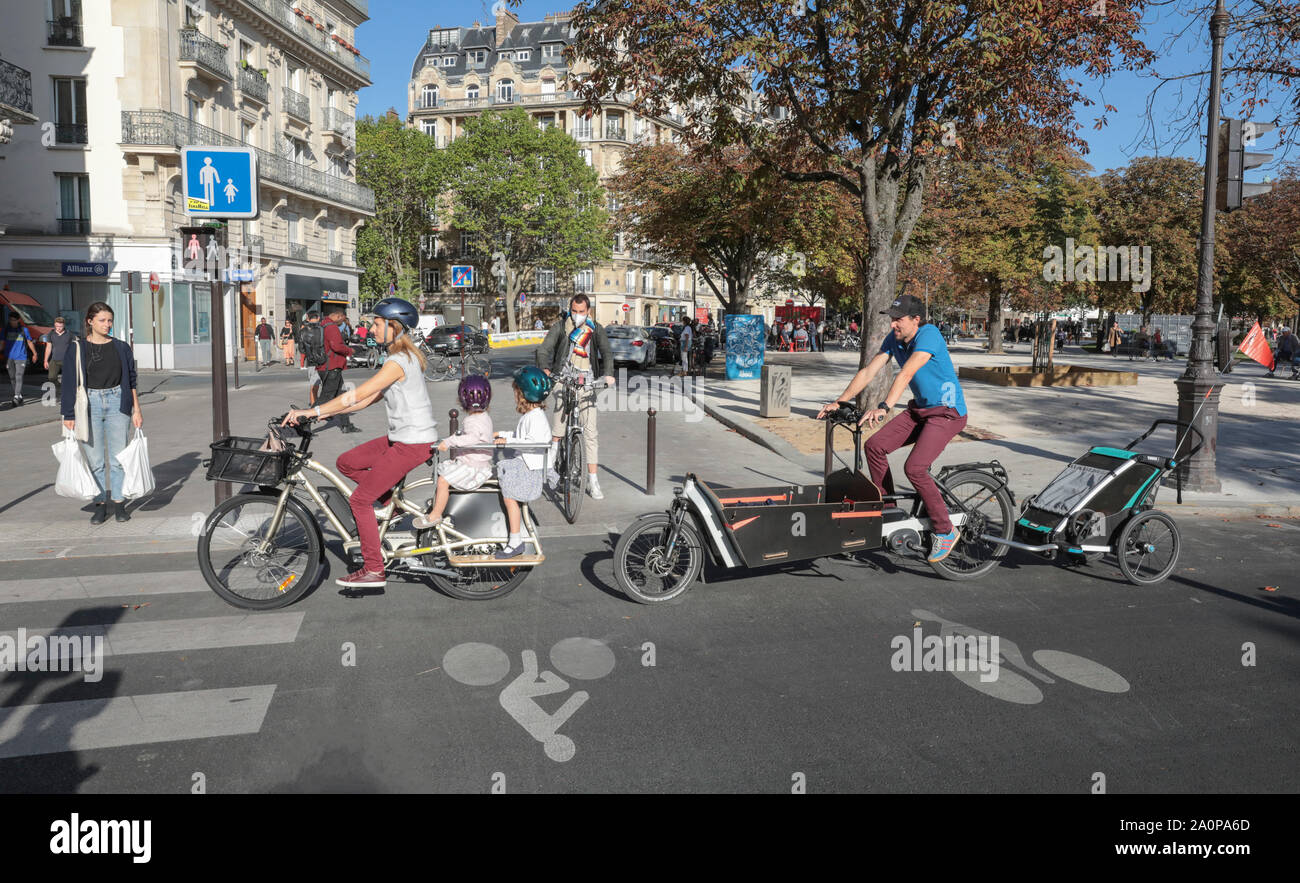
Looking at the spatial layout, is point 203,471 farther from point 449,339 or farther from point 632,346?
point 449,339

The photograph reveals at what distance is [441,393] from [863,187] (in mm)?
10854

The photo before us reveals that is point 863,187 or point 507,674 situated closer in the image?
point 507,674

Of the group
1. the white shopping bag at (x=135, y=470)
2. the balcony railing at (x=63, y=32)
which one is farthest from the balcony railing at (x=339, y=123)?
the white shopping bag at (x=135, y=470)

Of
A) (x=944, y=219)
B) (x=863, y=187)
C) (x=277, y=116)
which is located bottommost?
(x=863, y=187)

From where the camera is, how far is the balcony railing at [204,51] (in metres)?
32.8

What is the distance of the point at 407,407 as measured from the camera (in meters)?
5.62

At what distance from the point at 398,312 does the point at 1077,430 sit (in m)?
12.5

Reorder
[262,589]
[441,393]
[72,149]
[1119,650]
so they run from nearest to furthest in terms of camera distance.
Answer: [1119,650], [262,589], [441,393], [72,149]

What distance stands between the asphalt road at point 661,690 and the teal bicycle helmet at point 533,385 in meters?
1.26

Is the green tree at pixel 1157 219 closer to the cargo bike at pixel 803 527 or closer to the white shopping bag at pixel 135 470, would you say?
the cargo bike at pixel 803 527

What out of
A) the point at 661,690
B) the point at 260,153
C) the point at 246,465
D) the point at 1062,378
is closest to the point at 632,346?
the point at 1062,378
